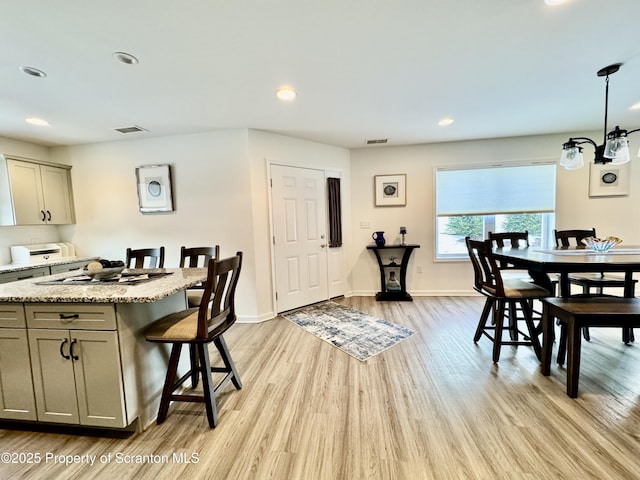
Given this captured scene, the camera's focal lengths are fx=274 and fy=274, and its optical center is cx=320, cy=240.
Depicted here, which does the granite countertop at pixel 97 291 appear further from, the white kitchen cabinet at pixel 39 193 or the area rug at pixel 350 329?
the white kitchen cabinet at pixel 39 193

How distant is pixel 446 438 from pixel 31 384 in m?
2.41

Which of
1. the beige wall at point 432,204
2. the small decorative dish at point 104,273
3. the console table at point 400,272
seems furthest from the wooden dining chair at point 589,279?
the small decorative dish at point 104,273

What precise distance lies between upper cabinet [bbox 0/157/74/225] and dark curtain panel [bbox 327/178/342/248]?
147 inches

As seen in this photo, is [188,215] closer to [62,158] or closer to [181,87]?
[181,87]

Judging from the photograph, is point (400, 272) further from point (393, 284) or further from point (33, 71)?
point (33, 71)

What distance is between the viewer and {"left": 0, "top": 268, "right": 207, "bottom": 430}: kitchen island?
4.88ft

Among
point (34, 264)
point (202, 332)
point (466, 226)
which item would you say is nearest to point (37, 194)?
point (34, 264)

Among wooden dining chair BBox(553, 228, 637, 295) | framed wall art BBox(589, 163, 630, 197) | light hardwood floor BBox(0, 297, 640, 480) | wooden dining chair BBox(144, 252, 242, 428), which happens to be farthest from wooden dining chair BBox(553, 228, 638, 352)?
wooden dining chair BBox(144, 252, 242, 428)

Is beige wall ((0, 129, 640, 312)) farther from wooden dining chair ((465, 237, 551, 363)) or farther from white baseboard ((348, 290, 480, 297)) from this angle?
wooden dining chair ((465, 237, 551, 363))

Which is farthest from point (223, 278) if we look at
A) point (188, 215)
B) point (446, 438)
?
point (188, 215)

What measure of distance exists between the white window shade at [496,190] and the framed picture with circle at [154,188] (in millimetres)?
3928

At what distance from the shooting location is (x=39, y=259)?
3531mm

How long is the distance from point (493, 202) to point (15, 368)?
531 cm

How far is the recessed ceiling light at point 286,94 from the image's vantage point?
7.87ft
